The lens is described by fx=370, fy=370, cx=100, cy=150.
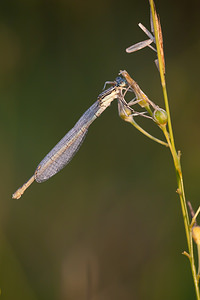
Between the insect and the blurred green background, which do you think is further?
the blurred green background

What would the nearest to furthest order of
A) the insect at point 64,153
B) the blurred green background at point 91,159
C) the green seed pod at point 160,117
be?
1. the green seed pod at point 160,117
2. the insect at point 64,153
3. the blurred green background at point 91,159

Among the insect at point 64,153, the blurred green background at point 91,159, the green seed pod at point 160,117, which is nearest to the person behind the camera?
the green seed pod at point 160,117

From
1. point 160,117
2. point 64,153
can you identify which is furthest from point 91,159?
point 160,117

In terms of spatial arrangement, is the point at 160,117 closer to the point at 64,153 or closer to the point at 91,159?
the point at 64,153

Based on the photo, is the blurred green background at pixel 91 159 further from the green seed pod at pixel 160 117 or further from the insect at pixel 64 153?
→ the green seed pod at pixel 160 117

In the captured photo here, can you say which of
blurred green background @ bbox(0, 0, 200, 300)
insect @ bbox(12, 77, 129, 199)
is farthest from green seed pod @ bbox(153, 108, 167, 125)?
blurred green background @ bbox(0, 0, 200, 300)

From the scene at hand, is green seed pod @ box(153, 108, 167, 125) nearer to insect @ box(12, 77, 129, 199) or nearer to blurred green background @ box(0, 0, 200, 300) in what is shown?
insect @ box(12, 77, 129, 199)

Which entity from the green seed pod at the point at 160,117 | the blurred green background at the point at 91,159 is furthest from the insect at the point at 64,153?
the green seed pod at the point at 160,117

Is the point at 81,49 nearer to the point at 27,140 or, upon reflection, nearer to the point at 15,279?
the point at 27,140
